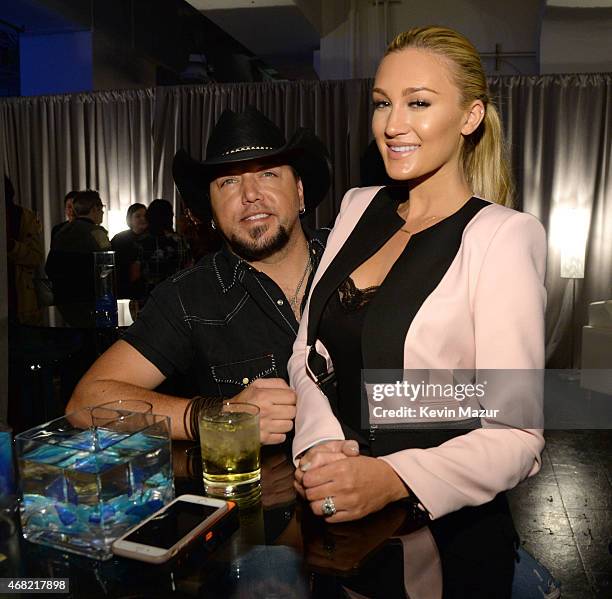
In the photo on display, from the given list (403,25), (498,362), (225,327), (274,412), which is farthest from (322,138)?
(498,362)

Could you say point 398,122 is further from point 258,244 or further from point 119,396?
point 119,396

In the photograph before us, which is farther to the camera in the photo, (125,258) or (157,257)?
(125,258)

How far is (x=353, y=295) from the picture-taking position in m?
1.50

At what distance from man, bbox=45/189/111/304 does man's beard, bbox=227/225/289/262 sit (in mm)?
2563

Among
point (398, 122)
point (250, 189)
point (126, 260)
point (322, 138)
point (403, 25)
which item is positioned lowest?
point (126, 260)

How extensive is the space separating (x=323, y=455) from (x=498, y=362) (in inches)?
13.3

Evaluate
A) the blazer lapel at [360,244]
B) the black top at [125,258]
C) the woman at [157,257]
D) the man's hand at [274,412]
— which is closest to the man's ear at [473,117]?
the blazer lapel at [360,244]

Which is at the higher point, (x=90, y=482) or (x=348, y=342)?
(x=348, y=342)

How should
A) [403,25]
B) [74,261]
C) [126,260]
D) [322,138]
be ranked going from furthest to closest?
[403,25] → [322,138] → [126,260] → [74,261]

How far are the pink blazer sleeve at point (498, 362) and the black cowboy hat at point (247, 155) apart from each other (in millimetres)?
929

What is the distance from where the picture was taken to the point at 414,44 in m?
1.42

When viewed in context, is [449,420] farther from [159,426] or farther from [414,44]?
[414,44]

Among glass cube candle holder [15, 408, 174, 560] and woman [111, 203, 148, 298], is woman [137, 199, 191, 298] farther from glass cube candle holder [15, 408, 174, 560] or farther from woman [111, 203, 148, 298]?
glass cube candle holder [15, 408, 174, 560]

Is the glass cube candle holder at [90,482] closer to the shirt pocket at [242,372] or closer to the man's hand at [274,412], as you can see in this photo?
the man's hand at [274,412]
